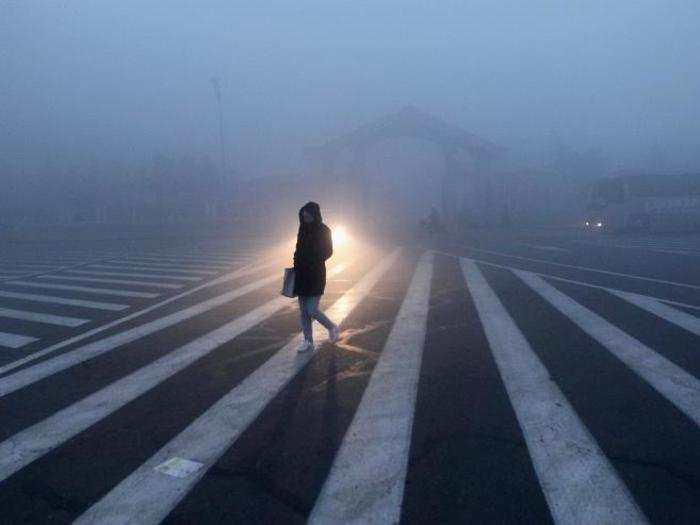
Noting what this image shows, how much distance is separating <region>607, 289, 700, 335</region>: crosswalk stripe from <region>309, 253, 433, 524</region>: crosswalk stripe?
4.23m

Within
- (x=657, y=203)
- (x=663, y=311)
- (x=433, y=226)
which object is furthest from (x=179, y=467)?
(x=657, y=203)

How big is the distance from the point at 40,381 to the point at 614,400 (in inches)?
241

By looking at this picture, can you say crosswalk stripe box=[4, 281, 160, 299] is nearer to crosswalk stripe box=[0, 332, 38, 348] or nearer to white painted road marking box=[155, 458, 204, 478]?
crosswalk stripe box=[0, 332, 38, 348]

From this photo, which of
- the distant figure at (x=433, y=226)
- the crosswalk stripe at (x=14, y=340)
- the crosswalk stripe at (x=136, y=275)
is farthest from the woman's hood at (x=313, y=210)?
the distant figure at (x=433, y=226)

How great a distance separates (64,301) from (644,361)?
1142 centimetres

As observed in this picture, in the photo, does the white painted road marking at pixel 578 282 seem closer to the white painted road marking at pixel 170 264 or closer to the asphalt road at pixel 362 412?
the asphalt road at pixel 362 412

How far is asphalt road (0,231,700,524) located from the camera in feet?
11.9

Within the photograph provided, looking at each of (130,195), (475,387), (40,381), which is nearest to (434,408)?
(475,387)

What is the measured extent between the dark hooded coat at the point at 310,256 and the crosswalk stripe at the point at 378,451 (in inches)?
50.0

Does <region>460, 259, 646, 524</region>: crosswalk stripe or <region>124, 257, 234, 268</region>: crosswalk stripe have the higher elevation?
<region>124, 257, 234, 268</region>: crosswalk stripe

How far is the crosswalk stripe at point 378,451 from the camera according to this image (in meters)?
3.54

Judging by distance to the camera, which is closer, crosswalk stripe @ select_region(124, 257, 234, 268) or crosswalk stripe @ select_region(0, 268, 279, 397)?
crosswalk stripe @ select_region(0, 268, 279, 397)

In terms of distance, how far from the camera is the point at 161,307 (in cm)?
1129

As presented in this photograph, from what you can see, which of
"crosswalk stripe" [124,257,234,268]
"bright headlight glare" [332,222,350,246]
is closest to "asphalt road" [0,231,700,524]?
"crosswalk stripe" [124,257,234,268]
